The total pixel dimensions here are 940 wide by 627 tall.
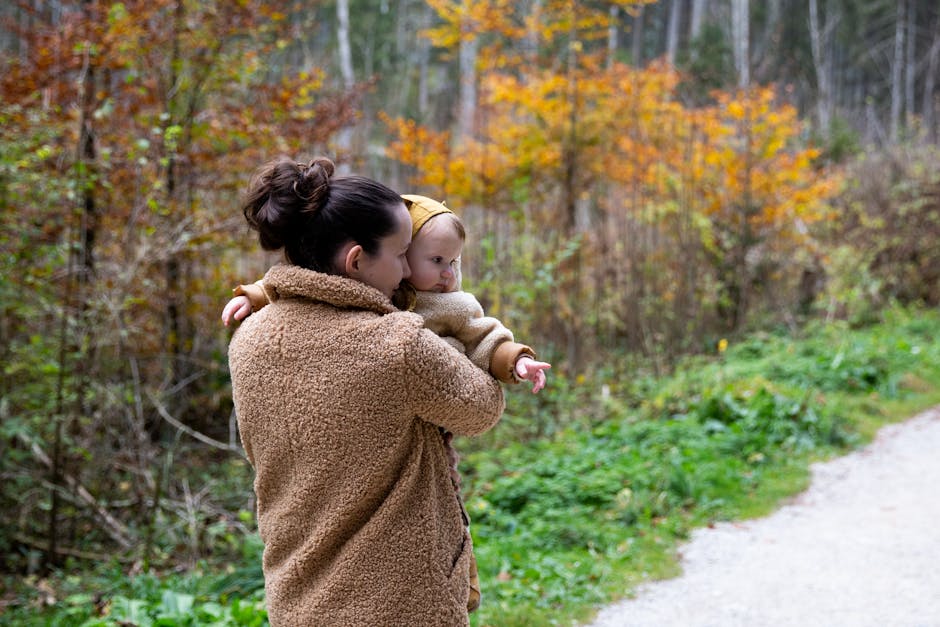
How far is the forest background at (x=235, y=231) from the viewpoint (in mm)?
5199

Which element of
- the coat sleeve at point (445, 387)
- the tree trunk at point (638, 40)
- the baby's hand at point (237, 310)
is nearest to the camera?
the coat sleeve at point (445, 387)

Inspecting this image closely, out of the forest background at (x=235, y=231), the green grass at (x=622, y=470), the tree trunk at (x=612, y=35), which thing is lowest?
the green grass at (x=622, y=470)

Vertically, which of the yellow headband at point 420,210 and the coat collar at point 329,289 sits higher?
the yellow headband at point 420,210

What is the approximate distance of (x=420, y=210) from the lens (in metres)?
1.83

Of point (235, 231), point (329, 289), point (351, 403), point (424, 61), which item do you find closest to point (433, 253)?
point (329, 289)

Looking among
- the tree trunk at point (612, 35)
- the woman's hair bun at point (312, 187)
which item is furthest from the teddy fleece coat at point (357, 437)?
the tree trunk at point (612, 35)

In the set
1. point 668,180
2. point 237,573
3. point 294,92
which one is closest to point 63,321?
point 237,573

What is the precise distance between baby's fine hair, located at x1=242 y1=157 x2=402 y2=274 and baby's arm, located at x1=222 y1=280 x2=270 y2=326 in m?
0.28

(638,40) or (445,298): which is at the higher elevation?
(638,40)

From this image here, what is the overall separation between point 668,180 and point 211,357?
534cm

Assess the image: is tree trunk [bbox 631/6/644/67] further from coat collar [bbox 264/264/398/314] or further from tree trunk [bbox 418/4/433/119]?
coat collar [bbox 264/264/398/314]

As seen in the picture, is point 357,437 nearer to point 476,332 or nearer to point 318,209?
point 476,332

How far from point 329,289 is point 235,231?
17.6 ft

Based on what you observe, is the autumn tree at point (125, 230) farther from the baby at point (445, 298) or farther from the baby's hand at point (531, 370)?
the baby's hand at point (531, 370)
